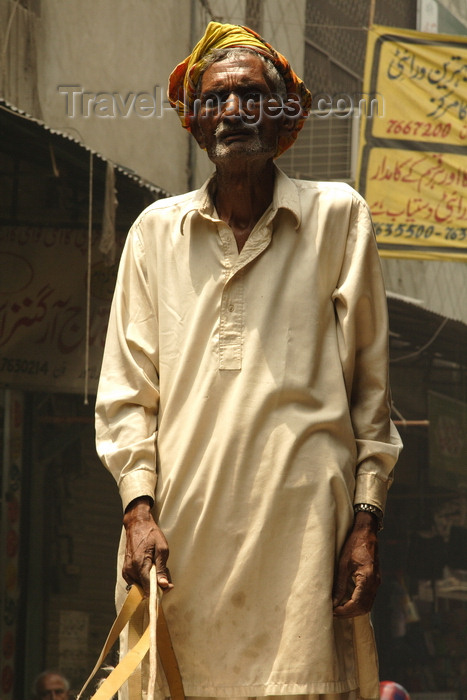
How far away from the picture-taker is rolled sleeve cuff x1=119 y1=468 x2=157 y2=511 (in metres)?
2.43

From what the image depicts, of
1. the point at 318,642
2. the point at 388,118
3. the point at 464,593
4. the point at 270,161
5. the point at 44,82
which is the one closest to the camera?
the point at 318,642

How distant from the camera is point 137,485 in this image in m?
2.43

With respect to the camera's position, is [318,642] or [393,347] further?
[393,347]

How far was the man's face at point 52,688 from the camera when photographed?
20.5ft

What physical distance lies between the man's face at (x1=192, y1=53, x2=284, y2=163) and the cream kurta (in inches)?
4.2

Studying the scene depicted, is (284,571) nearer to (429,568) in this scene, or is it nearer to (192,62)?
(192,62)

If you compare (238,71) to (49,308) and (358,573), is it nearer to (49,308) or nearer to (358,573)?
(358,573)

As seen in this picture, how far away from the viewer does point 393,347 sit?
7719 millimetres

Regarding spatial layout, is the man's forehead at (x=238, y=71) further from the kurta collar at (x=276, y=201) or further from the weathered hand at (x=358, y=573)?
the weathered hand at (x=358, y=573)

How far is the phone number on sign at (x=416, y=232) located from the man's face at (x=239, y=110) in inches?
172

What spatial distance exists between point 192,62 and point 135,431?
0.81 metres

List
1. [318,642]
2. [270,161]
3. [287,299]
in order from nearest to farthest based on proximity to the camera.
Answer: [318,642], [287,299], [270,161]

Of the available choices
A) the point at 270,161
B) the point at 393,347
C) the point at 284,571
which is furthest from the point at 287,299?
the point at 393,347

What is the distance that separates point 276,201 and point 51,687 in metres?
4.37
